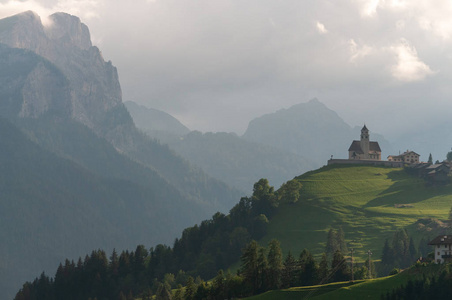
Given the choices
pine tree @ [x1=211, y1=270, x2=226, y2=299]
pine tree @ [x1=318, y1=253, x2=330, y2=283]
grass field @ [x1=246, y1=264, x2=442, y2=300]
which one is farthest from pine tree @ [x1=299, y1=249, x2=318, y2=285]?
pine tree @ [x1=211, y1=270, x2=226, y2=299]

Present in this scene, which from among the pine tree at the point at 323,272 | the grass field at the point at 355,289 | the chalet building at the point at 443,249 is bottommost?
the grass field at the point at 355,289

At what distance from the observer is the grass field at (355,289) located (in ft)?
524

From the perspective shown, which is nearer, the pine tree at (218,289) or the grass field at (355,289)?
the grass field at (355,289)

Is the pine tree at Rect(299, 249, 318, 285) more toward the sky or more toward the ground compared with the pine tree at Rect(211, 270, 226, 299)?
more toward the sky

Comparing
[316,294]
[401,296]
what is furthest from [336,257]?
[401,296]

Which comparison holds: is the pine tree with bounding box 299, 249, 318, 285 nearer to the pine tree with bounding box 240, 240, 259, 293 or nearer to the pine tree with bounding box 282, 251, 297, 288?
the pine tree with bounding box 282, 251, 297, 288

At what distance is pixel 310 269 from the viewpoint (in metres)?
185

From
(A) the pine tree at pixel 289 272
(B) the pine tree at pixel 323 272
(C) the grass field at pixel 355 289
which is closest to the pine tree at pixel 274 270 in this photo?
(A) the pine tree at pixel 289 272

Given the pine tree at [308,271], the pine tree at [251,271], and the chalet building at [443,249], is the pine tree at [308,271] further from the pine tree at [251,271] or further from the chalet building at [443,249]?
the chalet building at [443,249]

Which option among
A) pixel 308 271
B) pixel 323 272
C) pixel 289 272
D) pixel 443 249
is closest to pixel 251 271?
pixel 289 272

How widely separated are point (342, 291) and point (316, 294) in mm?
Result: 6144

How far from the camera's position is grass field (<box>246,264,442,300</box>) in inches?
6284

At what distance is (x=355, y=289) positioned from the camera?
163m

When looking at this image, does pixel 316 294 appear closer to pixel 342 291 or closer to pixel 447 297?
pixel 342 291
